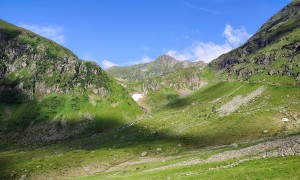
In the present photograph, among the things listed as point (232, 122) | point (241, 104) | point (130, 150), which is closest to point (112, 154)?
point (130, 150)

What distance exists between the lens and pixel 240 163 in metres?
46.2

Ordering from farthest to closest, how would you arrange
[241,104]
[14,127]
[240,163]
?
[14,127] → [241,104] → [240,163]

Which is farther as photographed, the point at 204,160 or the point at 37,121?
the point at 37,121

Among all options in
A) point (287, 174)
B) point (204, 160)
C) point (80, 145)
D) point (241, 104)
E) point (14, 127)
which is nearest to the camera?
point (287, 174)

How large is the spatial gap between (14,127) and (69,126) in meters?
32.1

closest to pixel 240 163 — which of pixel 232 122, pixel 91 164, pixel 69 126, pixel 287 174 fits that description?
pixel 287 174

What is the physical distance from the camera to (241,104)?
15275 cm

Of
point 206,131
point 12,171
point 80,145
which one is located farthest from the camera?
point 80,145

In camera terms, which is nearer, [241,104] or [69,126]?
[241,104]

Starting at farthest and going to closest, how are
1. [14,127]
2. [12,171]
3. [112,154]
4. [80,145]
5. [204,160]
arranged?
[14,127] → [80,145] → [112,154] → [12,171] → [204,160]

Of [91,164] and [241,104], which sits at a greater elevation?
[241,104]

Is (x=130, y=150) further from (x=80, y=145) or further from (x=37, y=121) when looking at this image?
(x=37, y=121)

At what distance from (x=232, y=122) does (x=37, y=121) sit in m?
123

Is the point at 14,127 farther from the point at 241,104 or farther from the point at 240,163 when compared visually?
the point at 240,163
